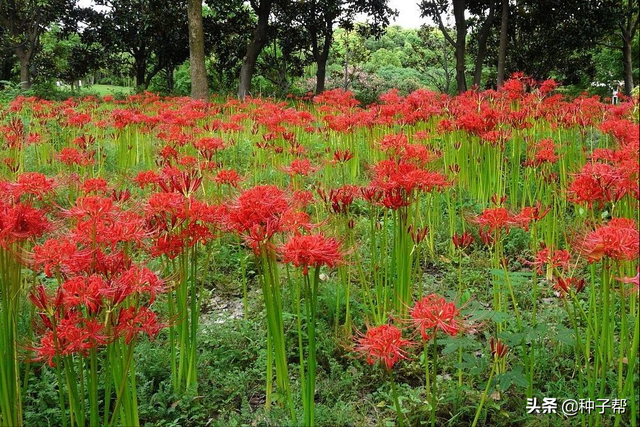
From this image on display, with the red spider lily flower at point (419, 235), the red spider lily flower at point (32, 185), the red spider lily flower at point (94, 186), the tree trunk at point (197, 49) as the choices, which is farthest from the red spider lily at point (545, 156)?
the tree trunk at point (197, 49)

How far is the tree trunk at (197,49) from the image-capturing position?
11.8 metres

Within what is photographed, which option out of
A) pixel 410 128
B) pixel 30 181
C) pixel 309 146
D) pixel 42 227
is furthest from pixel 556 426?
pixel 309 146

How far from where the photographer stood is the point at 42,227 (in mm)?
1864

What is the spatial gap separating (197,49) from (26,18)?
10.8m

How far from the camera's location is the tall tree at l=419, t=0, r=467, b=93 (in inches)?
599

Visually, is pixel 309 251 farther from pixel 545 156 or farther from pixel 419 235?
pixel 545 156

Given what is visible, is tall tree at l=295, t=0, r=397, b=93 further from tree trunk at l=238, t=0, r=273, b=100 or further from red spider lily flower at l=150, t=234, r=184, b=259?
red spider lily flower at l=150, t=234, r=184, b=259

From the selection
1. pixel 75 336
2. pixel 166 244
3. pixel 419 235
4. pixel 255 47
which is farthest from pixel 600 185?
pixel 255 47

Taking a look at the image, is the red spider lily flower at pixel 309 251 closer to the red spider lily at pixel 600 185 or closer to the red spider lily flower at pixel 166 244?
the red spider lily flower at pixel 166 244

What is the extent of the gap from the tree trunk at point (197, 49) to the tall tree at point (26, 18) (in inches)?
334

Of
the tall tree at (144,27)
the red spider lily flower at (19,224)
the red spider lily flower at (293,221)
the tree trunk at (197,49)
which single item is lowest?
the red spider lily flower at (293,221)

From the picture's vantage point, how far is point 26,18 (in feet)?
62.2

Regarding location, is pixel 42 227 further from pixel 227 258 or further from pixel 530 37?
pixel 530 37

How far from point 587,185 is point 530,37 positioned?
60.9ft
